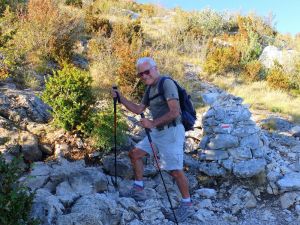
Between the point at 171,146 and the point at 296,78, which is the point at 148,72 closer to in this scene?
the point at 171,146

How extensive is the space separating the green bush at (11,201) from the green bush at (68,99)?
256 centimetres

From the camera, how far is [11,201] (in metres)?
3.58

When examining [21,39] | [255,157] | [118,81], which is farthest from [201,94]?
[21,39]

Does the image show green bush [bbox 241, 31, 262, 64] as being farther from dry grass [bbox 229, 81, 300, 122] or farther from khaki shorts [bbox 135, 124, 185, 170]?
khaki shorts [bbox 135, 124, 185, 170]

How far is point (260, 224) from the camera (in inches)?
213

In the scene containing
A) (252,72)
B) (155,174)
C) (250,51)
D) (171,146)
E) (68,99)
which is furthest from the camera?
(250,51)

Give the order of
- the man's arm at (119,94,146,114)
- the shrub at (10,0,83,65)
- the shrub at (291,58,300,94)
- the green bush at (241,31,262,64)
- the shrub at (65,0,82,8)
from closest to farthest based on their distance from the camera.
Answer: the man's arm at (119,94,146,114)
the shrub at (10,0,83,65)
the shrub at (291,58,300,94)
the green bush at (241,31,262,64)
the shrub at (65,0,82,8)

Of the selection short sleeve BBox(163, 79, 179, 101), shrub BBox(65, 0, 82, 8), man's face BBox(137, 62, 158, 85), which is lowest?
short sleeve BBox(163, 79, 179, 101)

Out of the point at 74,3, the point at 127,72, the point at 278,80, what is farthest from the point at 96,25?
the point at 278,80

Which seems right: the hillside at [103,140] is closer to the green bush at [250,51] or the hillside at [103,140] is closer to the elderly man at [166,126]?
the elderly man at [166,126]

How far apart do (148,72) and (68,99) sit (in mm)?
2028

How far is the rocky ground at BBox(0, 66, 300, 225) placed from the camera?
16.0 ft

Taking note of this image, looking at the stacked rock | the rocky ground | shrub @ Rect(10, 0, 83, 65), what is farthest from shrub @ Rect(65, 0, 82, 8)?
the stacked rock

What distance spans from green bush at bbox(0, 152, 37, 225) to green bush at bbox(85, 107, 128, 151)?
96.3 inches
